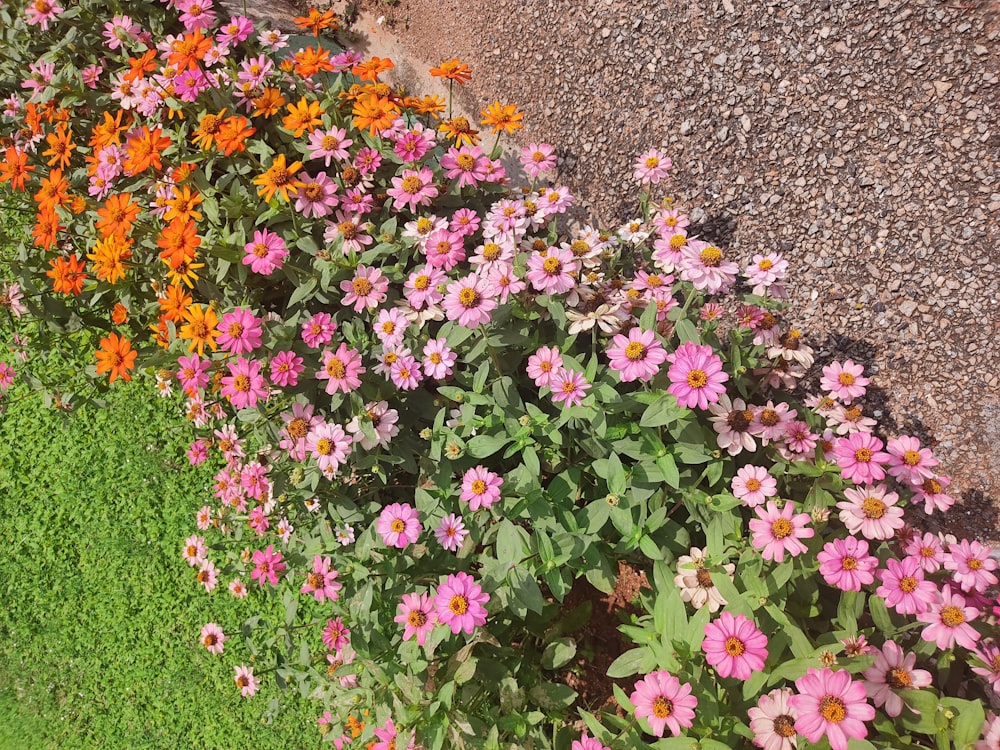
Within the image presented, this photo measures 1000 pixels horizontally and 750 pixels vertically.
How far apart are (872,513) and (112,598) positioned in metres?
4.63

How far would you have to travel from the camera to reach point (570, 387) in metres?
2.24

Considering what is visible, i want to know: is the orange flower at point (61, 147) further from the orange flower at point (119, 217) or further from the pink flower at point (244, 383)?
the pink flower at point (244, 383)

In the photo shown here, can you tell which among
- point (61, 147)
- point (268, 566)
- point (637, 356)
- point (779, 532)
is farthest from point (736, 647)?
point (61, 147)

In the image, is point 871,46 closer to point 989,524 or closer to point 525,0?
point 525,0

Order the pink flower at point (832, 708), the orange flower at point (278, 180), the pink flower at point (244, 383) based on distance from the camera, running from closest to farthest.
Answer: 1. the pink flower at point (832, 708)
2. the pink flower at point (244, 383)
3. the orange flower at point (278, 180)

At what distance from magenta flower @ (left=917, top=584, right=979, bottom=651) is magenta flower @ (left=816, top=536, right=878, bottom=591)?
0.71 ft

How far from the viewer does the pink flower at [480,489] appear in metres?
2.24

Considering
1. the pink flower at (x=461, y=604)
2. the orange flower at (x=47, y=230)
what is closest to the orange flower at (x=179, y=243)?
the orange flower at (x=47, y=230)

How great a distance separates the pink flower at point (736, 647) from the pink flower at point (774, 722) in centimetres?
10

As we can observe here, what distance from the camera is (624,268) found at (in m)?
3.07

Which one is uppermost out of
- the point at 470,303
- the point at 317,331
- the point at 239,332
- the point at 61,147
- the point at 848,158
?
the point at 848,158

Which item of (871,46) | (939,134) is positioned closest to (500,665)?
(939,134)

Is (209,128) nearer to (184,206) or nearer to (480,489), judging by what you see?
(184,206)

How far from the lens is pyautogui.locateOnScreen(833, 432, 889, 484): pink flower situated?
6.75 feet
